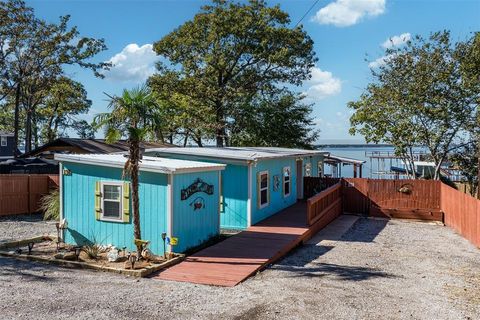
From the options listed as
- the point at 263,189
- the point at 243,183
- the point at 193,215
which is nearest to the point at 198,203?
the point at 193,215

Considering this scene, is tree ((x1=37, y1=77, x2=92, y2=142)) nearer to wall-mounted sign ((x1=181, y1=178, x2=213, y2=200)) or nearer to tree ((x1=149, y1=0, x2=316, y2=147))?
tree ((x1=149, y1=0, x2=316, y2=147))

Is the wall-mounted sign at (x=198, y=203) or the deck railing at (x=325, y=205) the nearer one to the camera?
the wall-mounted sign at (x=198, y=203)

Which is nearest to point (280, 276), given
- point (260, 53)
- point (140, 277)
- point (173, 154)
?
point (140, 277)

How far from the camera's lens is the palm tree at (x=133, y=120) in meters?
8.87

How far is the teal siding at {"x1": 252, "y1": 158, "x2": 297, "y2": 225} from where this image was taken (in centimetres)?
1402

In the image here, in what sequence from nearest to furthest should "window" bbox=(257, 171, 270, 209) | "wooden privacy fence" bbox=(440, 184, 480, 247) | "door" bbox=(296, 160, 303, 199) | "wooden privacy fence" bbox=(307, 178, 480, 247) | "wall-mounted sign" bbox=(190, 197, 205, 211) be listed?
"wall-mounted sign" bbox=(190, 197, 205, 211)
"wooden privacy fence" bbox=(440, 184, 480, 247)
"window" bbox=(257, 171, 270, 209)
"wooden privacy fence" bbox=(307, 178, 480, 247)
"door" bbox=(296, 160, 303, 199)

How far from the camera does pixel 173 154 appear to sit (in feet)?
47.1

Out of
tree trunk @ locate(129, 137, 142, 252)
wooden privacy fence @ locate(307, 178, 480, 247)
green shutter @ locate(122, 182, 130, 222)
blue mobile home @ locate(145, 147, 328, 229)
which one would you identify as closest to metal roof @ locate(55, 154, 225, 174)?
green shutter @ locate(122, 182, 130, 222)

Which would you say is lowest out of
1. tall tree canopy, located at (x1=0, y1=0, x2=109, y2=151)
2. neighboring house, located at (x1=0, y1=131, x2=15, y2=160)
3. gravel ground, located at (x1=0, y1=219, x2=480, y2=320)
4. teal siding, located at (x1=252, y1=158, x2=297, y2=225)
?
gravel ground, located at (x1=0, y1=219, x2=480, y2=320)

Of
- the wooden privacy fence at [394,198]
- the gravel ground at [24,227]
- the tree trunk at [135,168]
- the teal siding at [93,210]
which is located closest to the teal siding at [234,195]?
the teal siding at [93,210]

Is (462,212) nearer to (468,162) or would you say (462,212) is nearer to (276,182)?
(276,182)

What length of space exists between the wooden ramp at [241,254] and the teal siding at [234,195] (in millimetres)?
620

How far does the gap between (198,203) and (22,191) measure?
9844mm

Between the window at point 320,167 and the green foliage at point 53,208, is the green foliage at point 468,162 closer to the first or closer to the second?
the window at point 320,167
